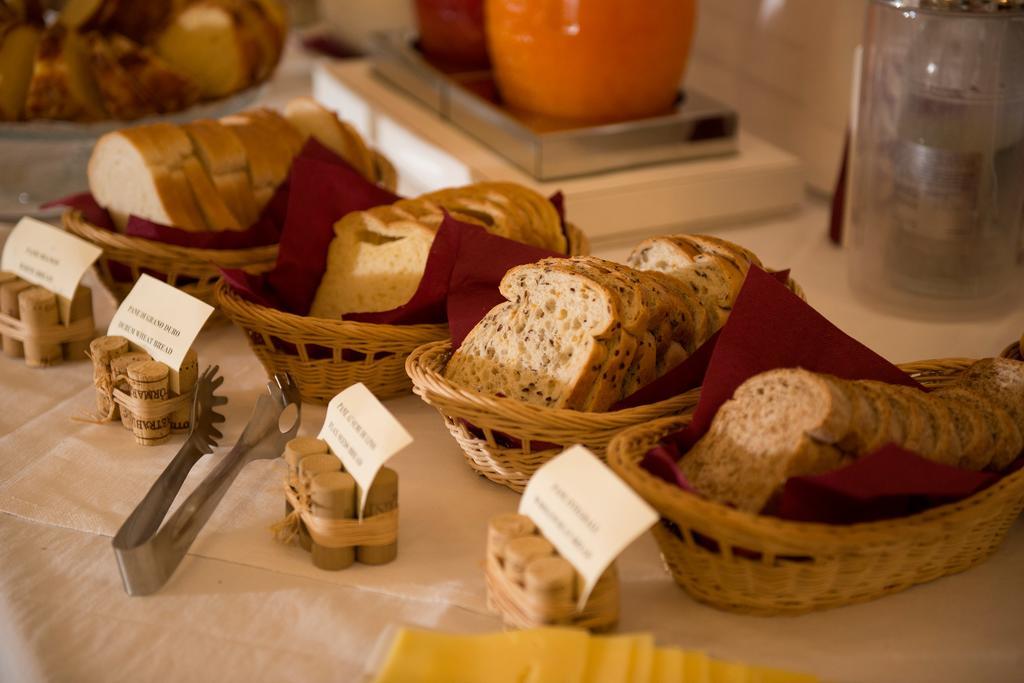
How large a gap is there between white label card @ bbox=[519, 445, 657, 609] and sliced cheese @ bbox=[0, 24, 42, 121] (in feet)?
3.30

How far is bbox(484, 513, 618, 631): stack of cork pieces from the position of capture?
0.69 meters

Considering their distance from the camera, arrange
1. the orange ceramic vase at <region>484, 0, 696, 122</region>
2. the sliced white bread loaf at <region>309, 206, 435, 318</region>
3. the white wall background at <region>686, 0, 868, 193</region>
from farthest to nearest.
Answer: the white wall background at <region>686, 0, 868, 193</region>
the orange ceramic vase at <region>484, 0, 696, 122</region>
the sliced white bread loaf at <region>309, 206, 435, 318</region>

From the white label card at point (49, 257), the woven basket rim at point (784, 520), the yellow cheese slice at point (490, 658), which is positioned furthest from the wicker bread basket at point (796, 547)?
the white label card at point (49, 257)

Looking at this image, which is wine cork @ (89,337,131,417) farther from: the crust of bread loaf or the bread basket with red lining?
the bread basket with red lining

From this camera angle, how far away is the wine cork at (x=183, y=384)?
999mm

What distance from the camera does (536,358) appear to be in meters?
0.89

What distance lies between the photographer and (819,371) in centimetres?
85

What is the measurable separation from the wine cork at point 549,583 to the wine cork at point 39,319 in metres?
0.68

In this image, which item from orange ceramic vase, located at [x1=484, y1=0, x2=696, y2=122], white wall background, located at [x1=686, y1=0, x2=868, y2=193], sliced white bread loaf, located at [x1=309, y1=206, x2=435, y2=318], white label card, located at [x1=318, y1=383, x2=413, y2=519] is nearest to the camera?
white label card, located at [x1=318, y1=383, x2=413, y2=519]

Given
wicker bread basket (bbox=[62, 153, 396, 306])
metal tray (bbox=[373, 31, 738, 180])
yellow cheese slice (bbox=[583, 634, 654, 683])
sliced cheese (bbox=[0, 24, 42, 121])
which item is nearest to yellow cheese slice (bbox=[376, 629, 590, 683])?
yellow cheese slice (bbox=[583, 634, 654, 683])

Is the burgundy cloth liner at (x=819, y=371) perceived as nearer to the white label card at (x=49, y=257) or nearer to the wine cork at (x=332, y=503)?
the wine cork at (x=332, y=503)

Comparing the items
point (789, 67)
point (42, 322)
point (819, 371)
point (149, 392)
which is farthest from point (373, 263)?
point (789, 67)

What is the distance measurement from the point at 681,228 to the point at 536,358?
64 cm

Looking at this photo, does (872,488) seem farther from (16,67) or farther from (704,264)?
(16,67)
